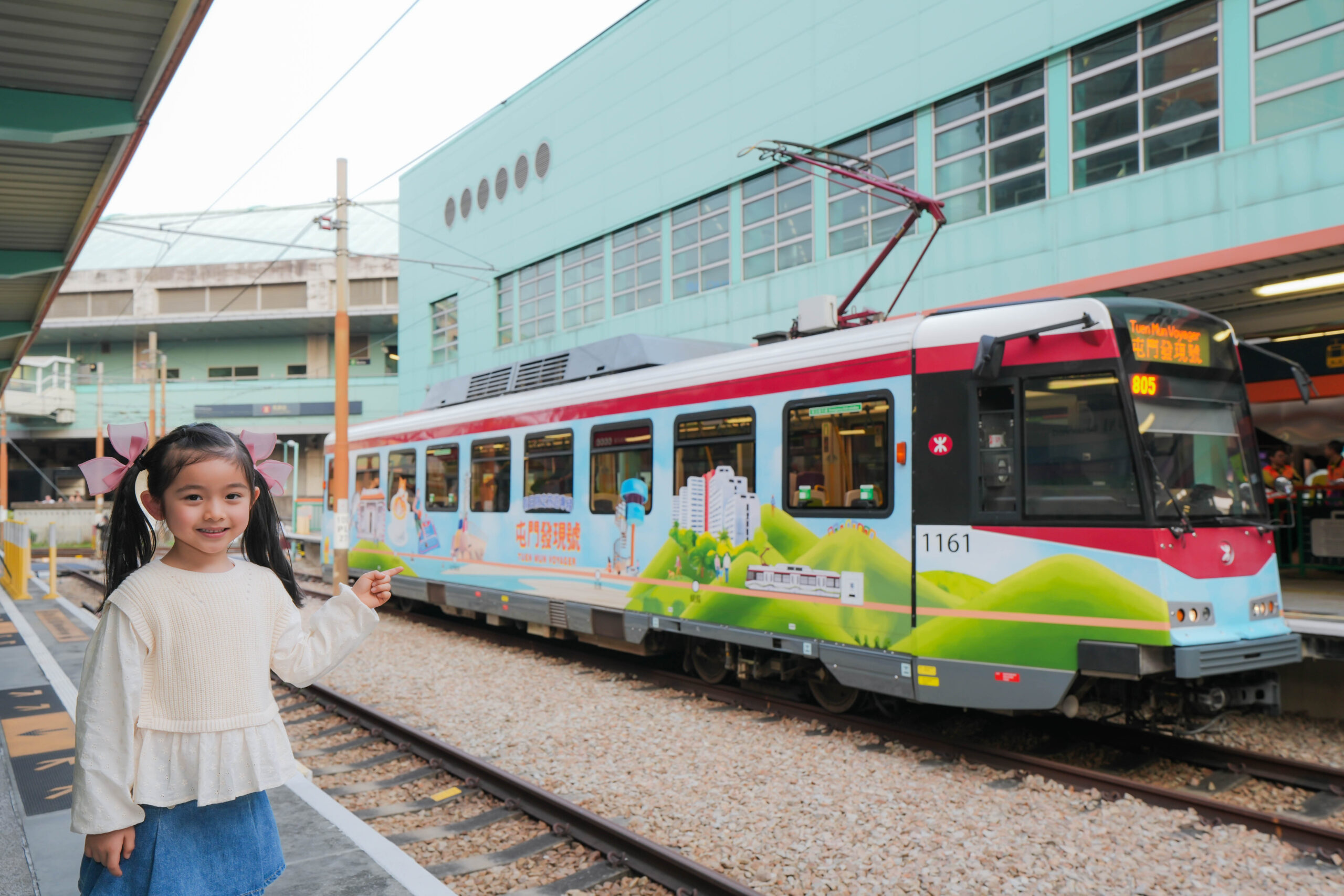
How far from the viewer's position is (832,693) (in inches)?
325

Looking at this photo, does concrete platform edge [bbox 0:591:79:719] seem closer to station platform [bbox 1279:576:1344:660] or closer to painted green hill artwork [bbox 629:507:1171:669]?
painted green hill artwork [bbox 629:507:1171:669]

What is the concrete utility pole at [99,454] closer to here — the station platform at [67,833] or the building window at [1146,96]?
the station platform at [67,833]

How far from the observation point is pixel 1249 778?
638cm

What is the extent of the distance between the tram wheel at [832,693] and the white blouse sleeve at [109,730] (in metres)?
6.38

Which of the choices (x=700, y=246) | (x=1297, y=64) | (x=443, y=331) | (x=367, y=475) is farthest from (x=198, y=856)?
(x=443, y=331)

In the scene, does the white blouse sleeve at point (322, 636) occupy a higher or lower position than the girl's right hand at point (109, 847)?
higher

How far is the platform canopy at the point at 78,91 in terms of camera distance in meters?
5.71

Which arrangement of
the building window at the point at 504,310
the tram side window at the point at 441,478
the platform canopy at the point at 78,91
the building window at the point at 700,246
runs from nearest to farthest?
the platform canopy at the point at 78,91, the tram side window at the point at 441,478, the building window at the point at 700,246, the building window at the point at 504,310

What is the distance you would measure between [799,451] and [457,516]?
22.4 ft

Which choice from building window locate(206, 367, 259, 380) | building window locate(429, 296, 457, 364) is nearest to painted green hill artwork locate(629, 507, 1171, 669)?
building window locate(429, 296, 457, 364)

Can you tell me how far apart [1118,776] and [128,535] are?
6.24 m

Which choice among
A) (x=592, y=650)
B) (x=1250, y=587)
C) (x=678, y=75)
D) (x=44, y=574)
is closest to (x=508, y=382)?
(x=592, y=650)

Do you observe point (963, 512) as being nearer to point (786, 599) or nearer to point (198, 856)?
point (786, 599)

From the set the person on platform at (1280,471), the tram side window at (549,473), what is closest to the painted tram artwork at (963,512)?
the tram side window at (549,473)
